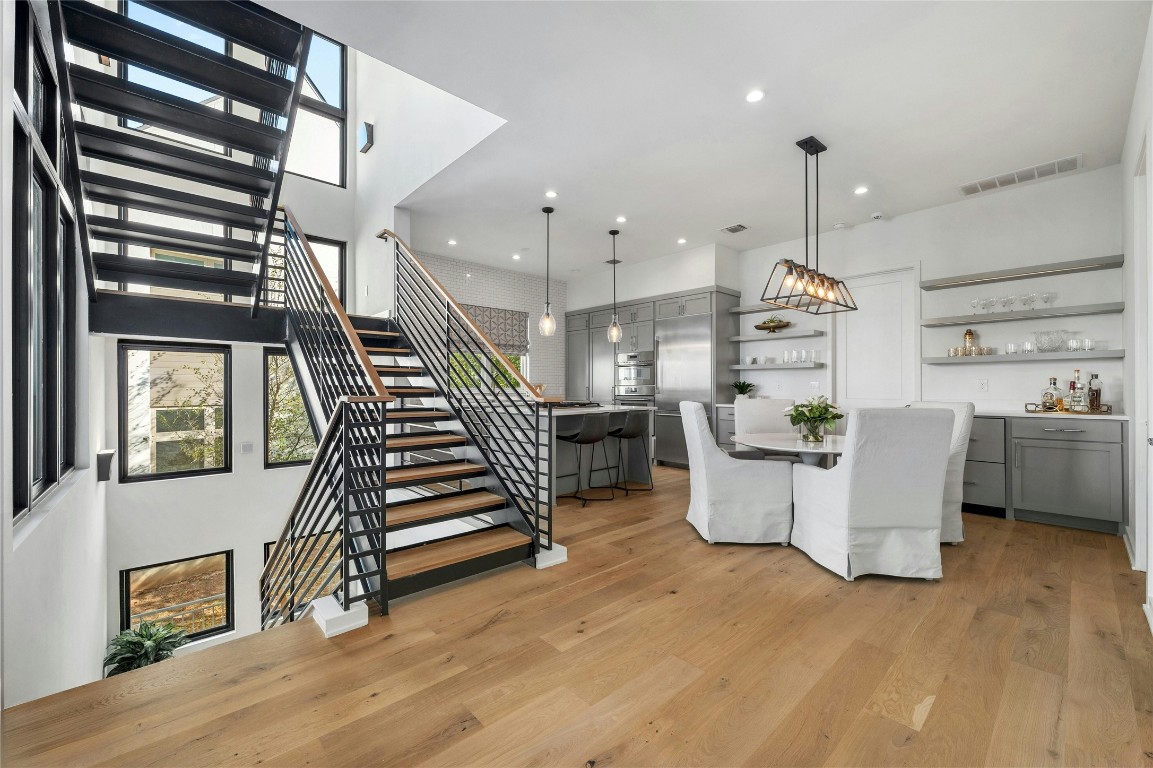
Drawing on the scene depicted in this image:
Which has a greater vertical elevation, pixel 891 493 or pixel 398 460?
pixel 891 493

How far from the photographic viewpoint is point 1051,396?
435 cm

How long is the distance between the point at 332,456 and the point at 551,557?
1398 millimetres

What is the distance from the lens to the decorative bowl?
4465mm

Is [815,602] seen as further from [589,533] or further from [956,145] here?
[956,145]

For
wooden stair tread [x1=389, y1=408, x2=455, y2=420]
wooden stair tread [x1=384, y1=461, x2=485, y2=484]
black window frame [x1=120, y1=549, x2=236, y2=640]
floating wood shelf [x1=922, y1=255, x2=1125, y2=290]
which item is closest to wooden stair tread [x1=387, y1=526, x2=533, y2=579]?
wooden stair tread [x1=384, y1=461, x2=485, y2=484]

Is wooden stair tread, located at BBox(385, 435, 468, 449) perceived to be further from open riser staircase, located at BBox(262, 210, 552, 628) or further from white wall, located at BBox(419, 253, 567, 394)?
white wall, located at BBox(419, 253, 567, 394)

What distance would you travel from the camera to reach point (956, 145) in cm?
385

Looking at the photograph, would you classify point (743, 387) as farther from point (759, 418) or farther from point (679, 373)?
point (759, 418)

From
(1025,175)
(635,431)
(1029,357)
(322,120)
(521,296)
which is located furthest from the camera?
(521,296)

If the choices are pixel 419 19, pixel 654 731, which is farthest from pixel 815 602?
pixel 419 19

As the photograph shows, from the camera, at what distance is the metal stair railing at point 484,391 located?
3.32 meters

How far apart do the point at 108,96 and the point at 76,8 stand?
0.51 meters

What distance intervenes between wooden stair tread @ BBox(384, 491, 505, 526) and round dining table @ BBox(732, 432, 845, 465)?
184 cm

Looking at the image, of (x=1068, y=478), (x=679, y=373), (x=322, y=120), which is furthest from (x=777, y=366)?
(x=322, y=120)
